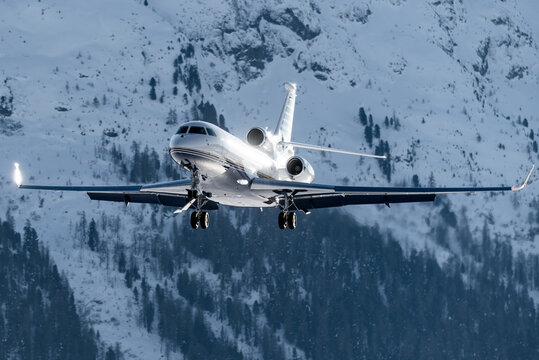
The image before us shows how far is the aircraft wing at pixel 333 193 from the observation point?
3189 inches

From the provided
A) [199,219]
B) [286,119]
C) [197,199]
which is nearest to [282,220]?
[199,219]

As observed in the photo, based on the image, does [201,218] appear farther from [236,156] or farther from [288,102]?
[288,102]

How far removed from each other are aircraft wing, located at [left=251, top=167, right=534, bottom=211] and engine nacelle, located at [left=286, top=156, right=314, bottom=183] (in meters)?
2.35

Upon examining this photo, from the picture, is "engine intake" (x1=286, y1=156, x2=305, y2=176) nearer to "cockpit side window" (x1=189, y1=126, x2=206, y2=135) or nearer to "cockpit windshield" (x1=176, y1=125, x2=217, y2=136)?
"cockpit windshield" (x1=176, y1=125, x2=217, y2=136)

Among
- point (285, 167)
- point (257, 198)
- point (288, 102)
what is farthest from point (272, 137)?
point (288, 102)

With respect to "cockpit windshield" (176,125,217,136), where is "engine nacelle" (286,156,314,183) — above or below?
below

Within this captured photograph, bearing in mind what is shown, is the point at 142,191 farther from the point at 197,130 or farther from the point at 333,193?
the point at 333,193

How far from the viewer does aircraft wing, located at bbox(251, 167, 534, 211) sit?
81.0 m

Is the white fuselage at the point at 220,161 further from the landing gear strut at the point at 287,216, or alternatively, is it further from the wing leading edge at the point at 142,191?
the wing leading edge at the point at 142,191

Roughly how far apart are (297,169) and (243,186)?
8645mm

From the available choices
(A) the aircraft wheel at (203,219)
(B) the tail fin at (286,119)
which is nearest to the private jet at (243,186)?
(A) the aircraft wheel at (203,219)

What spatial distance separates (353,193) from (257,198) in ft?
20.2

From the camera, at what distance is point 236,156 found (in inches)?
3155

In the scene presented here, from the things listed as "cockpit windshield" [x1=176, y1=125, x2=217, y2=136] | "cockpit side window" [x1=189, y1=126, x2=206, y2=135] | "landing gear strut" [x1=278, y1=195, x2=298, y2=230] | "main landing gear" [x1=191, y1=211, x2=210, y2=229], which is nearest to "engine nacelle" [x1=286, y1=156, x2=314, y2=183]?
"landing gear strut" [x1=278, y1=195, x2=298, y2=230]
